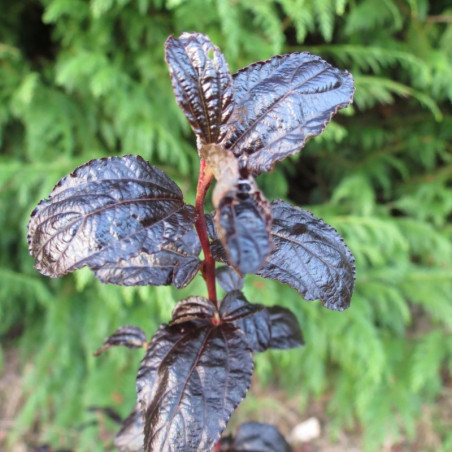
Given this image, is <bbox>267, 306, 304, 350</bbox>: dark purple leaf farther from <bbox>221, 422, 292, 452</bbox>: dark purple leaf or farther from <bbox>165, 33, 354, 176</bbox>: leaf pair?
<bbox>165, 33, 354, 176</bbox>: leaf pair

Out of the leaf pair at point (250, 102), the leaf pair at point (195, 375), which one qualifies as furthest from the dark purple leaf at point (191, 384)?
the leaf pair at point (250, 102)

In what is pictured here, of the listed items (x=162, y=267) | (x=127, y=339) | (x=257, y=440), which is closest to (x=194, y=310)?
(x=162, y=267)

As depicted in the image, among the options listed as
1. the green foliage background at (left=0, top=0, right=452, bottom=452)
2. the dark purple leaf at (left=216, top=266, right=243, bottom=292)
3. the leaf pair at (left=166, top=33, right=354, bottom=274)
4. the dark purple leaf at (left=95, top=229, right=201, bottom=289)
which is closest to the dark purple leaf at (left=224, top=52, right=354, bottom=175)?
the leaf pair at (left=166, top=33, right=354, bottom=274)

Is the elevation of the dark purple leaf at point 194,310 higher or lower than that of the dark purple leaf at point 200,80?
lower

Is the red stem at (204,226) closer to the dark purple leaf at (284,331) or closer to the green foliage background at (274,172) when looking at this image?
the dark purple leaf at (284,331)

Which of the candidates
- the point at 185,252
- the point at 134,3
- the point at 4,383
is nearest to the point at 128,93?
the point at 134,3

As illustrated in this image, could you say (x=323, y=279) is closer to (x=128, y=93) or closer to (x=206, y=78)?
(x=206, y=78)
